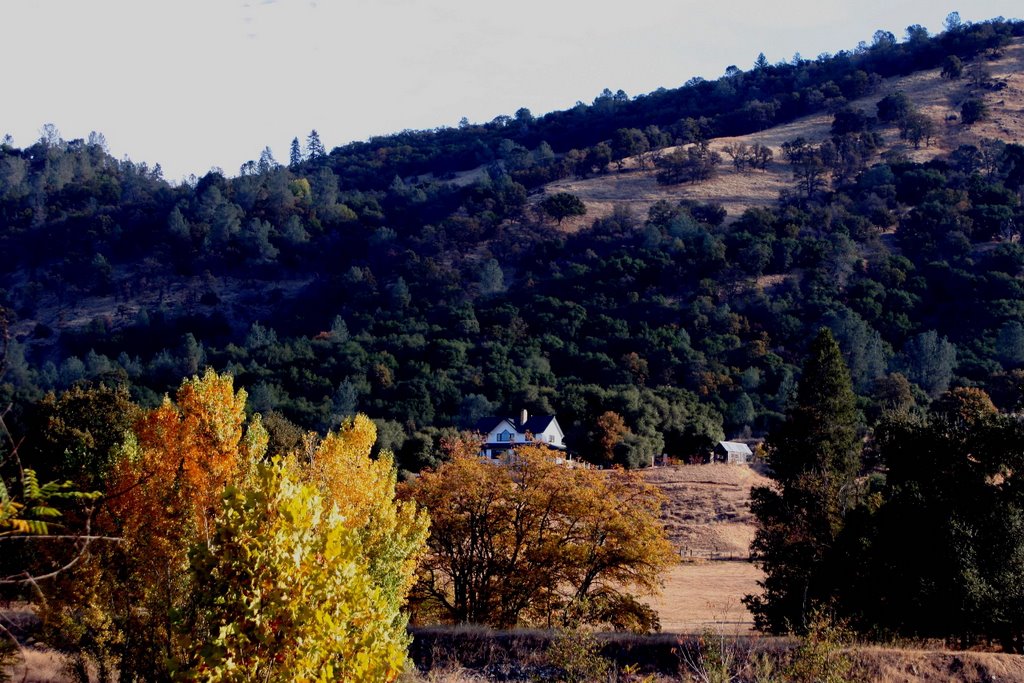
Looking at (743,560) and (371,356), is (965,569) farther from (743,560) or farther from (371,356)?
(371,356)

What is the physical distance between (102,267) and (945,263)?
91664 millimetres

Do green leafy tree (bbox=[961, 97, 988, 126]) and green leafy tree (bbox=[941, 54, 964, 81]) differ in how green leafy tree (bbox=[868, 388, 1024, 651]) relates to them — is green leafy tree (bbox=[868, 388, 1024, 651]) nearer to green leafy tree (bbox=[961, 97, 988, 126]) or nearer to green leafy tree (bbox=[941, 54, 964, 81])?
green leafy tree (bbox=[961, 97, 988, 126])

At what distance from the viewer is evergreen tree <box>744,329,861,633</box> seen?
26328 millimetres

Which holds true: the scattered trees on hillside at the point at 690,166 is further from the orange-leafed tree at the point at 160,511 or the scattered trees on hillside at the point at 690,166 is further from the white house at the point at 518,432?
the orange-leafed tree at the point at 160,511

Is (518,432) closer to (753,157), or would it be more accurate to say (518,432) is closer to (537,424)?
(537,424)

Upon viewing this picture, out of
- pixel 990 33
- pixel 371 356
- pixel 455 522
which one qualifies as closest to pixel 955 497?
pixel 455 522

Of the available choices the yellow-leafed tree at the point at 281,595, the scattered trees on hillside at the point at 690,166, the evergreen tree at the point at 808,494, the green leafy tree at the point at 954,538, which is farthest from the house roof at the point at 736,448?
the scattered trees on hillside at the point at 690,166

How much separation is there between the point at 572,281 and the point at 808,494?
2639 inches

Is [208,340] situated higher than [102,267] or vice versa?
[102,267]

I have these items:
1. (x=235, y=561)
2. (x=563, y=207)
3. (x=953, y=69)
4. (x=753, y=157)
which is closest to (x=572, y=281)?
(x=563, y=207)

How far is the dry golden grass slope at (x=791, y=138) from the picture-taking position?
11319cm

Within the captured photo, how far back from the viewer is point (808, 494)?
98.2 feet

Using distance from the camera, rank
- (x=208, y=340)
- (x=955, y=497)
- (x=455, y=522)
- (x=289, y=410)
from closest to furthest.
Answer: (x=955, y=497) → (x=455, y=522) → (x=289, y=410) → (x=208, y=340)

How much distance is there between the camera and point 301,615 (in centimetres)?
841
